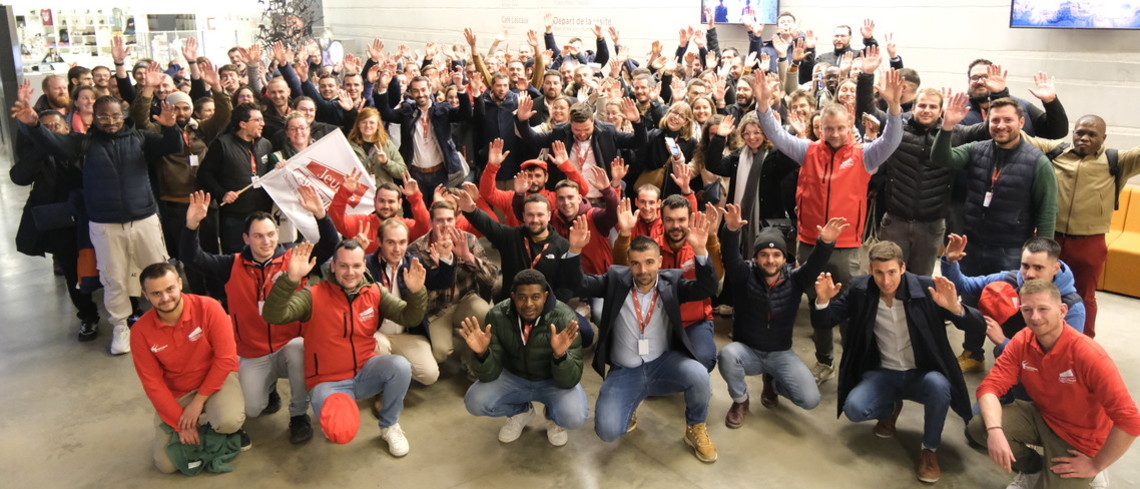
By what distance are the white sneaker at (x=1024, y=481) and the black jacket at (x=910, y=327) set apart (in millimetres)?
351

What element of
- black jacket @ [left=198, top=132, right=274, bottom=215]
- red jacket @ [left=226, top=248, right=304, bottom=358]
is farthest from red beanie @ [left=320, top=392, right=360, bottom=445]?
black jacket @ [left=198, top=132, right=274, bottom=215]

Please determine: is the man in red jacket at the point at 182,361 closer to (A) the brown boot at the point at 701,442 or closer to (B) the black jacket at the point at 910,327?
(A) the brown boot at the point at 701,442

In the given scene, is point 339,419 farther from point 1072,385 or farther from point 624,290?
point 1072,385

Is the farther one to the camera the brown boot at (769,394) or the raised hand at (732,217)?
the brown boot at (769,394)

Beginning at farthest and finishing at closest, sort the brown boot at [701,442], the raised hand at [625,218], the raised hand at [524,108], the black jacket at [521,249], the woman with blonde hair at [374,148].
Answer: the raised hand at [524,108] < the woman with blonde hair at [374,148] < the black jacket at [521,249] < the raised hand at [625,218] < the brown boot at [701,442]

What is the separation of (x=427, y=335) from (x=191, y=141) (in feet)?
8.24

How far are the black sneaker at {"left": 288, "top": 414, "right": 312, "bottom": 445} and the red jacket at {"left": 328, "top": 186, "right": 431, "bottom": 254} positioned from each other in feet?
4.08

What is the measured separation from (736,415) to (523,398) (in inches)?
43.5

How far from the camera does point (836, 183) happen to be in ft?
16.6

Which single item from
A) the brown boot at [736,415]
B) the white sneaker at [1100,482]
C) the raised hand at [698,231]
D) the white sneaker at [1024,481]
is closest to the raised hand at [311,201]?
the raised hand at [698,231]

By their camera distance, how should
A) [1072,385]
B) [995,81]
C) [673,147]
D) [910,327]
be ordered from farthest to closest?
[673,147] → [995,81] → [910,327] → [1072,385]

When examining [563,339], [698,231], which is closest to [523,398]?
[563,339]

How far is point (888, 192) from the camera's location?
541 centimetres

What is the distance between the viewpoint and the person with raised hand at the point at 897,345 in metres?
4.02
